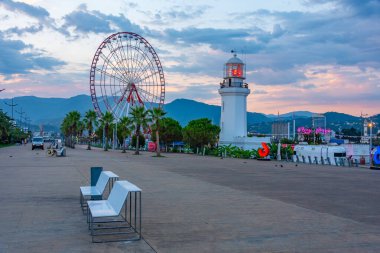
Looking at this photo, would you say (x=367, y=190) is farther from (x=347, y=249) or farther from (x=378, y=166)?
(x=378, y=166)

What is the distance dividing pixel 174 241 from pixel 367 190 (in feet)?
39.6

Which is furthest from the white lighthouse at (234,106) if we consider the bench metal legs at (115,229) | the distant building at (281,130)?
the bench metal legs at (115,229)

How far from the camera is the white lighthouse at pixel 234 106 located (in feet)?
227

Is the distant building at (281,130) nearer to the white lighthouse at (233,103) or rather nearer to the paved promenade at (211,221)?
the white lighthouse at (233,103)

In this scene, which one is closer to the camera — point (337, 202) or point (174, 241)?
point (174, 241)

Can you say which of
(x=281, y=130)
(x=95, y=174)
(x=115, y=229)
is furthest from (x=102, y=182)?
(x=281, y=130)

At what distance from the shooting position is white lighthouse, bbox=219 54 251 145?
69.3 meters

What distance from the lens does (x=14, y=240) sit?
827cm

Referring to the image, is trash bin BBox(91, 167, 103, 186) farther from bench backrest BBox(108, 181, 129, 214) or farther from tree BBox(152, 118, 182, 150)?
tree BBox(152, 118, 182, 150)

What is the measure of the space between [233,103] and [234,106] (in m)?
0.45

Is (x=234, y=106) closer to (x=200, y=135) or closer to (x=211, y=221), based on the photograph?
(x=200, y=135)

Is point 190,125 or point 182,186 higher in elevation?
point 190,125

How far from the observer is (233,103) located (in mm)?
69500

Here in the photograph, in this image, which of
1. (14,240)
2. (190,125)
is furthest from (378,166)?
(190,125)
